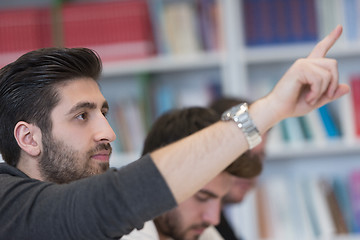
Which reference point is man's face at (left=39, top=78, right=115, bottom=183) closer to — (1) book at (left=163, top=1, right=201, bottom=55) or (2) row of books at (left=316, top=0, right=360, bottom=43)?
(1) book at (left=163, top=1, right=201, bottom=55)

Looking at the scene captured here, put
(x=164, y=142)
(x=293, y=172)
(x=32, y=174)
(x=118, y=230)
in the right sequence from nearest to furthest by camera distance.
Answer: (x=118, y=230)
(x=32, y=174)
(x=164, y=142)
(x=293, y=172)

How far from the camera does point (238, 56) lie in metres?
2.59

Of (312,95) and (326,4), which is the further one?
(326,4)

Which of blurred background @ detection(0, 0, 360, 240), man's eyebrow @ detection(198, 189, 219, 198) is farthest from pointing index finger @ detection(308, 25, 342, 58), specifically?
blurred background @ detection(0, 0, 360, 240)

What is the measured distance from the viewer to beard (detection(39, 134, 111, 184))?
3.62 feet

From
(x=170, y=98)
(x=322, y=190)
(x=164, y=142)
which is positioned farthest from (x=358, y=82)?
(x=164, y=142)

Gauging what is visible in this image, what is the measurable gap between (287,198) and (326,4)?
3.17 feet

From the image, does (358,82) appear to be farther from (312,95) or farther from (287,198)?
(312,95)

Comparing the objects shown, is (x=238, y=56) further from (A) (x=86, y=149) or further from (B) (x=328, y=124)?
(A) (x=86, y=149)

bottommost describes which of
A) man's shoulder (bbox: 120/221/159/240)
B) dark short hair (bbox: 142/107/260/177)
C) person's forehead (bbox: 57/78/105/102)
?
man's shoulder (bbox: 120/221/159/240)

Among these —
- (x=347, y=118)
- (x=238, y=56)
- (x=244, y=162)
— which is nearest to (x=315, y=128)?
(x=347, y=118)

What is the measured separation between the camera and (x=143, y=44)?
2.66 metres

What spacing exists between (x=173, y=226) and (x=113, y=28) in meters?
1.31

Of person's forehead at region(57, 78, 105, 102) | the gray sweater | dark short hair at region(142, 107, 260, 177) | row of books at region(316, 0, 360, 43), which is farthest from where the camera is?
row of books at region(316, 0, 360, 43)
